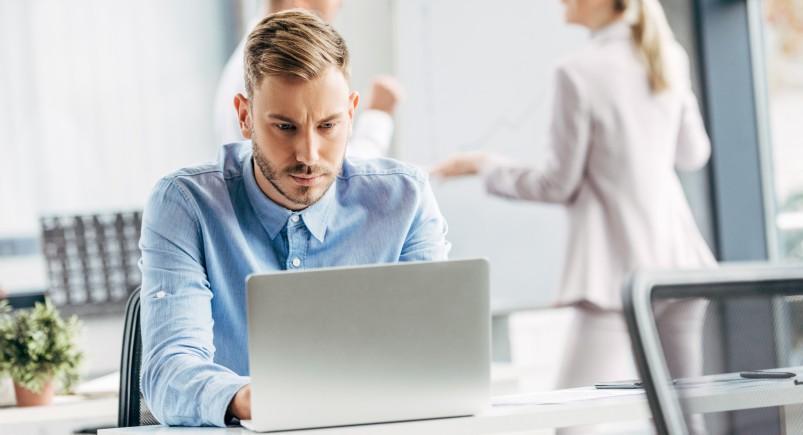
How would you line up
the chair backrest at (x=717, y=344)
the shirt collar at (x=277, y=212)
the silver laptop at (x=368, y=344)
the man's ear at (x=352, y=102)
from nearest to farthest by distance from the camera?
1. the chair backrest at (x=717, y=344)
2. the silver laptop at (x=368, y=344)
3. the shirt collar at (x=277, y=212)
4. the man's ear at (x=352, y=102)

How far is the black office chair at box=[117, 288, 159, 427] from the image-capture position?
1808mm

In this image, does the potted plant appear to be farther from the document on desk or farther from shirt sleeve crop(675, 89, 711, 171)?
shirt sleeve crop(675, 89, 711, 171)

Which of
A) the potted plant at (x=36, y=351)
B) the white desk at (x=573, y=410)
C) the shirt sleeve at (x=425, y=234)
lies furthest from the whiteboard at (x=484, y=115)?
the white desk at (x=573, y=410)

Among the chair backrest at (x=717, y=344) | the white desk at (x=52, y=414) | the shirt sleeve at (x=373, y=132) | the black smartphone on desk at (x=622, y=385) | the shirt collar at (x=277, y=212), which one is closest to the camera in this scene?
the chair backrest at (x=717, y=344)

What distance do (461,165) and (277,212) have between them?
178cm

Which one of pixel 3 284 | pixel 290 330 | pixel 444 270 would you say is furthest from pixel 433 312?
pixel 3 284

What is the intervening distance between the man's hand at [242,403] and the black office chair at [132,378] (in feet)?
1.48

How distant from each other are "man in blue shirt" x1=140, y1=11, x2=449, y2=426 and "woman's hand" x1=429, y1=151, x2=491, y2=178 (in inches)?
61.3

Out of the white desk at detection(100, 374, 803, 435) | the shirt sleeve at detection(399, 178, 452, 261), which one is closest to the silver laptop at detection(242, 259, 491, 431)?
the white desk at detection(100, 374, 803, 435)

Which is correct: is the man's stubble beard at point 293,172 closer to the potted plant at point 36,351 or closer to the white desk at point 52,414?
the white desk at point 52,414

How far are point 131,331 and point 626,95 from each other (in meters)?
1.59

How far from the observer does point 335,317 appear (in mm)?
1285

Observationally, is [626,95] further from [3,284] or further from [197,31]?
[3,284]

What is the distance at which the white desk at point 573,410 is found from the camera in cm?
114
